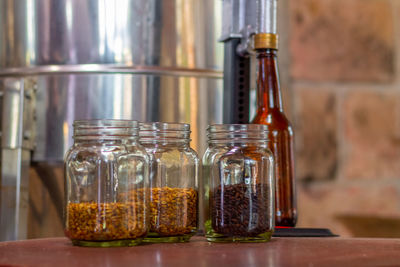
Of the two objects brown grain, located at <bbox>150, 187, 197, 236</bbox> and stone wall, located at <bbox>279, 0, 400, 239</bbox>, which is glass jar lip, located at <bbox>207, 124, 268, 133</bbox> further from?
stone wall, located at <bbox>279, 0, 400, 239</bbox>

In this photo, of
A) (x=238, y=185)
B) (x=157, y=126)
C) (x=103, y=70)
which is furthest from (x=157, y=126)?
(x=103, y=70)

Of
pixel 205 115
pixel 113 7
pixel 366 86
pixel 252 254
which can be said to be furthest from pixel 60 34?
pixel 366 86

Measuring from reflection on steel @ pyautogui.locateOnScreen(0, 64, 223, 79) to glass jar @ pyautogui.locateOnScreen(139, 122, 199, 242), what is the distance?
0.30 m

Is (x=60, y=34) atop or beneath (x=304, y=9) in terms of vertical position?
beneath

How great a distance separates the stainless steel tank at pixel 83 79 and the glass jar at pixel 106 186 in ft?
1.07

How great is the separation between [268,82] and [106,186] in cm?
28

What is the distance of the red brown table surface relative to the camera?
55 cm

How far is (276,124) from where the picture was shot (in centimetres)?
85

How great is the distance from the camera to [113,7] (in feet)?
3.31

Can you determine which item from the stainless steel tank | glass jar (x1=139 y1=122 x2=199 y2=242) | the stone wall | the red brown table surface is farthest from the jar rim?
the stone wall

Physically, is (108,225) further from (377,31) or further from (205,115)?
(377,31)

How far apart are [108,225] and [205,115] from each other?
0.43m

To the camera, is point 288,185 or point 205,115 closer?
point 288,185

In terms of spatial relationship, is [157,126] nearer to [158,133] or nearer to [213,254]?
[158,133]
